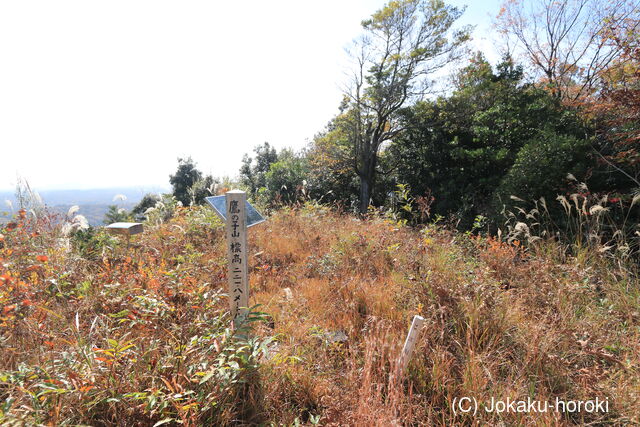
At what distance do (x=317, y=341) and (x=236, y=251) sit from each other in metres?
1.08

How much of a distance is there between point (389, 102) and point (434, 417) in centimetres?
1119

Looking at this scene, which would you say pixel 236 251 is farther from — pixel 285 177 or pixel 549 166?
pixel 285 177

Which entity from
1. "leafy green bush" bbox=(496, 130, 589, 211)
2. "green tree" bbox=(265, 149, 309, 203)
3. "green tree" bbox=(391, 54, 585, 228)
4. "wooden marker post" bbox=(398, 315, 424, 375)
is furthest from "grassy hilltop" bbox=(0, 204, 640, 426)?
"green tree" bbox=(265, 149, 309, 203)

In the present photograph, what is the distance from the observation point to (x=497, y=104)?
28.9ft

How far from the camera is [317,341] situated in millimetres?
2559

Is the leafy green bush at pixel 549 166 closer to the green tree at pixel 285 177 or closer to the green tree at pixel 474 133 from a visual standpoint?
the green tree at pixel 474 133

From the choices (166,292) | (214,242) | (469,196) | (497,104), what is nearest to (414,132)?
(497,104)

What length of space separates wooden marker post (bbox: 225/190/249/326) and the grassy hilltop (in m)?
0.13

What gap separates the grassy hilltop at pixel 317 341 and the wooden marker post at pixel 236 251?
13cm

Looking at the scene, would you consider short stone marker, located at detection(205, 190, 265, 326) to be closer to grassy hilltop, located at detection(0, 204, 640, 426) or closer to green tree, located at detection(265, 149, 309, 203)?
grassy hilltop, located at detection(0, 204, 640, 426)

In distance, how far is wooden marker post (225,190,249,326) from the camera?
2.31 m

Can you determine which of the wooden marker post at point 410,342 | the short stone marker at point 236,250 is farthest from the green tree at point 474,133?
the short stone marker at point 236,250

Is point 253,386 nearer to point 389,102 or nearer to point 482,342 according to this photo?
point 482,342

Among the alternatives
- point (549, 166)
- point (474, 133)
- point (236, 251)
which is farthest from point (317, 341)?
point (474, 133)
